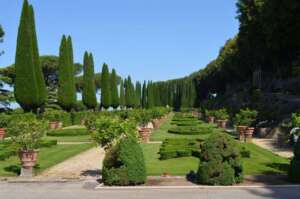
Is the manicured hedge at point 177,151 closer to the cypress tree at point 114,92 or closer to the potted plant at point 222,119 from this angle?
the potted plant at point 222,119

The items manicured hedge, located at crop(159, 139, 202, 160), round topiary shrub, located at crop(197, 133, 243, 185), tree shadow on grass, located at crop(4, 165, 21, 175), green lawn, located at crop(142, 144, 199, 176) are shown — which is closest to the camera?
round topiary shrub, located at crop(197, 133, 243, 185)

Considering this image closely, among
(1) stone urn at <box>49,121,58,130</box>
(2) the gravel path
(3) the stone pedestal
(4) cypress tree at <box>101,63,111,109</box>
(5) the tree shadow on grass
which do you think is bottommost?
(5) the tree shadow on grass

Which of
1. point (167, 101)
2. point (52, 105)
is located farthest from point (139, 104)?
point (52, 105)

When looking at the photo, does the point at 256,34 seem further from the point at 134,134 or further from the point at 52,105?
the point at 134,134

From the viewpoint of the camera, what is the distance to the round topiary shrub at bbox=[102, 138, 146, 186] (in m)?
12.8

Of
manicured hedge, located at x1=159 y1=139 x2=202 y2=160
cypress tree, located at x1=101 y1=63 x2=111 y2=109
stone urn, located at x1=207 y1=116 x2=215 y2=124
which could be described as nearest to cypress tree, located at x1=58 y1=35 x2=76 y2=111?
stone urn, located at x1=207 y1=116 x2=215 y2=124

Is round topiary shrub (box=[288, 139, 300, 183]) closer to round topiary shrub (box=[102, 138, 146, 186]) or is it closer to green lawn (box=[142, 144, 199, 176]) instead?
green lawn (box=[142, 144, 199, 176])

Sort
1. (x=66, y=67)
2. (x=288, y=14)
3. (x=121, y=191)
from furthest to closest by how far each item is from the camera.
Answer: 1. (x=66, y=67)
2. (x=288, y=14)
3. (x=121, y=191)

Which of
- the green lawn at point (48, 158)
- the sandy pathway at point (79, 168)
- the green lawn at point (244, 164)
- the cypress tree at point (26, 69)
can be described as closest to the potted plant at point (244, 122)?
the green lawn at point (244, 164)

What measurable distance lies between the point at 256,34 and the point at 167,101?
6801 centimetres

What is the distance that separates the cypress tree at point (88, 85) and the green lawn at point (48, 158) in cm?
3169

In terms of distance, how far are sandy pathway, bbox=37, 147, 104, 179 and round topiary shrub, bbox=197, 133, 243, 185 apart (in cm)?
345

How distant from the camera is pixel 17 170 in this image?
1608cm

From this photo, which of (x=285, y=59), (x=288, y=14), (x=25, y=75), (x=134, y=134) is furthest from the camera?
(x=285, y=59)
